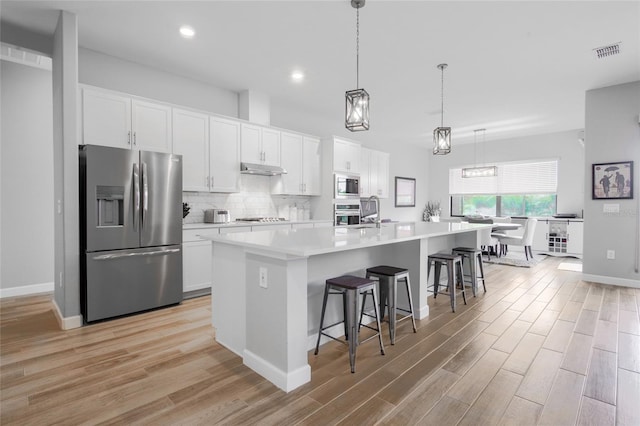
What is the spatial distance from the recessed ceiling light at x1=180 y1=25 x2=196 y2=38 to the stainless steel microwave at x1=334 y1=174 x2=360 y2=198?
3274 mm

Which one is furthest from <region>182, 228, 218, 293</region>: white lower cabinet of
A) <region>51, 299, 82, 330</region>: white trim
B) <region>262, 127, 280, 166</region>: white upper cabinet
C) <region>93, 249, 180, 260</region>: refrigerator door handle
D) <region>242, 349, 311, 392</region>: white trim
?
<region>242, 349, 311, 392</region>: white trim

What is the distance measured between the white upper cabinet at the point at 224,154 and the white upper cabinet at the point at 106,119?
1049 mm

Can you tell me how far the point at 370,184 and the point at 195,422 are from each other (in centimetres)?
584

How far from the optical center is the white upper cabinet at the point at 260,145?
488 cm

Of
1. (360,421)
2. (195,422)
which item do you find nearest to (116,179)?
(195,422)

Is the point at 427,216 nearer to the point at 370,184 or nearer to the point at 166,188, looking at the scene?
the point at 370,184

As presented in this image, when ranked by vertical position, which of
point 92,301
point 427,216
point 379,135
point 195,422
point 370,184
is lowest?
point 195,422

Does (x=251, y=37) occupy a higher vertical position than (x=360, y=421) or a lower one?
higher

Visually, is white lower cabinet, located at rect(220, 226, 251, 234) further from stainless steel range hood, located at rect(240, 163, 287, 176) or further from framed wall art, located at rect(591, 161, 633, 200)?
framed wall art, located at rect(591, 161, 633, 200)

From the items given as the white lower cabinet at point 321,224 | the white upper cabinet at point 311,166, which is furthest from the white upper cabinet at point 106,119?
the white lower cabinet at point 321,224

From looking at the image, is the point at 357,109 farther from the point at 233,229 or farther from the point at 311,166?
the point at 311,166

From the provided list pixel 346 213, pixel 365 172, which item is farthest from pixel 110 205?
pixel 365 172

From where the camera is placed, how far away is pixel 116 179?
10.9ft

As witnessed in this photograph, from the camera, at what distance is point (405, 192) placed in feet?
29.6
